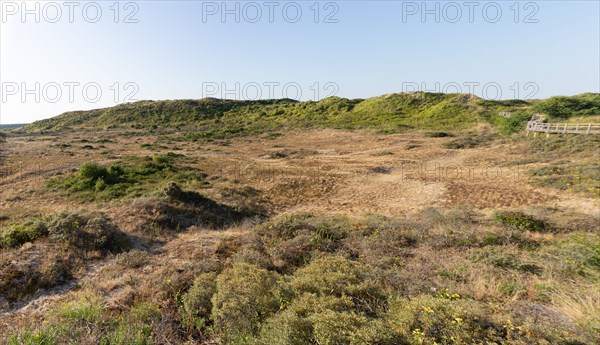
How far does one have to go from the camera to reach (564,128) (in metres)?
26.6

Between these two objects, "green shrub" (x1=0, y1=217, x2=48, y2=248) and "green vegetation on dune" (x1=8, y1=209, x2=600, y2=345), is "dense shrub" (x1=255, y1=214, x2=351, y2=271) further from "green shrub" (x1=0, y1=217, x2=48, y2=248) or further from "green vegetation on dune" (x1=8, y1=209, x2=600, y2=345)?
"green shrub" (x1=0, y1=217, x2=48, y2=248)

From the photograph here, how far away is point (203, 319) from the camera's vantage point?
4586 mm

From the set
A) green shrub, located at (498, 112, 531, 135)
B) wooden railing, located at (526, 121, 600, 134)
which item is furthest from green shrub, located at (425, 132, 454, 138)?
wooden railing, located at (526, 121, 600, 134)

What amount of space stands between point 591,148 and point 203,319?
28.2 meters

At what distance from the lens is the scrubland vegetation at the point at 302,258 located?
4059 mm

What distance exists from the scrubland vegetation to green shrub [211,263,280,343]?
24 millimetres

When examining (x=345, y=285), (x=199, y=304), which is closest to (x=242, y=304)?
(x=199, y=304)

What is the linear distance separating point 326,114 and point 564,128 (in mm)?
45307

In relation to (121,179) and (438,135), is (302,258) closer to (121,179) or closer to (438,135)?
(121,179)

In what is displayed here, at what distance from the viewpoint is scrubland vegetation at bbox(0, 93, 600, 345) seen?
13.3ft

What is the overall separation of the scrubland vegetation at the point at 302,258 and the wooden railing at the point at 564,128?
4156 mm

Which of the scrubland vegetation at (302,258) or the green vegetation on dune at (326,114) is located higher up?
the green vegetation on dune at (326,114)

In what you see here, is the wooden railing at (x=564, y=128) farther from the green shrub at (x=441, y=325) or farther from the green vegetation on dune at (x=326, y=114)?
the green shrub at (x=441, y=325)

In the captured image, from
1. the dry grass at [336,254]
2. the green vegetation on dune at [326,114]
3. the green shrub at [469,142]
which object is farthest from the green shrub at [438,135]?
the dry grass at [336,254]
